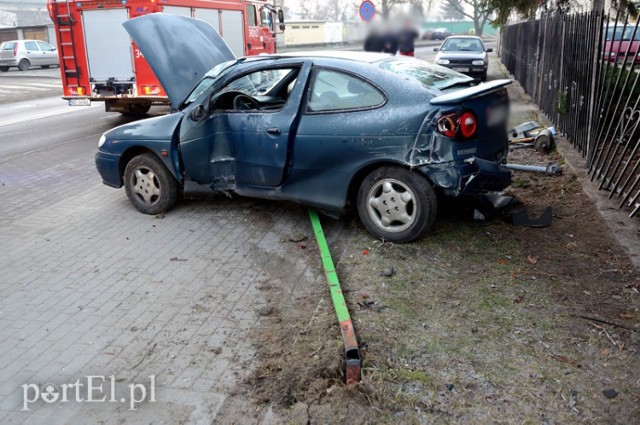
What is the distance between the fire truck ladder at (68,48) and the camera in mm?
12797

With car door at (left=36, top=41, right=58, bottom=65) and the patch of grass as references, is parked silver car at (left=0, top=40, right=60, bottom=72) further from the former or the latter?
the patch of grass

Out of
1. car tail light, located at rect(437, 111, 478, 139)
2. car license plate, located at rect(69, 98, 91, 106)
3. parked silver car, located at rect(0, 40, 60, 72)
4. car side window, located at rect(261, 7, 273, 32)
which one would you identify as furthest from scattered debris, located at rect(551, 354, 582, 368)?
parked silver car, located at rect(0, 40, 60, 72)

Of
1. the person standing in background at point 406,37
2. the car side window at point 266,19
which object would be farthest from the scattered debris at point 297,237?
the car side window at point 266,19

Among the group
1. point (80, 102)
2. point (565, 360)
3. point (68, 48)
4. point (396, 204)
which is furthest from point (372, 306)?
point (68, 48)

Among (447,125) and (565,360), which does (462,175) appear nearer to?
(447,125)

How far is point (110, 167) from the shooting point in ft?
22.6

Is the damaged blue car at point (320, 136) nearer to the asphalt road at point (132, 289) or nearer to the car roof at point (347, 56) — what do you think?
the car roof at point (347, 56)

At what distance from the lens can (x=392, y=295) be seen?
14.9 feet

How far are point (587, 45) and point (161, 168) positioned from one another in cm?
616

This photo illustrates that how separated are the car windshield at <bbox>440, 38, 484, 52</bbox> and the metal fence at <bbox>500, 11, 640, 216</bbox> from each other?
8.47m

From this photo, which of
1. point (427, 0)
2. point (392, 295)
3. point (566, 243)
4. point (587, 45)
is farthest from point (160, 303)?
point (427, 0)

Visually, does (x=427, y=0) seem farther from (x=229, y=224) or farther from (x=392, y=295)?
(x=392, y=295)

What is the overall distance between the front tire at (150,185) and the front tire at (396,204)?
7.69 ft

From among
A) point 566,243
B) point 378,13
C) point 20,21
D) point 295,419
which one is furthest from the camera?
point 20,21
